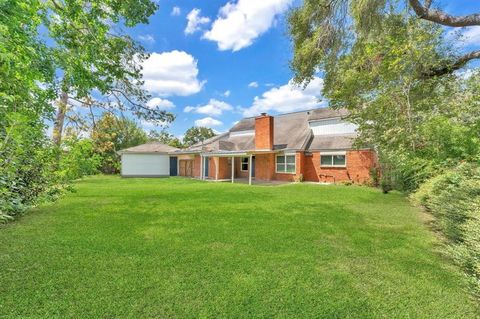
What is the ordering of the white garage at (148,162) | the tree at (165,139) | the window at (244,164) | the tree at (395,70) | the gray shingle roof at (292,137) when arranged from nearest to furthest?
the tree at (395,70)
the gray shingle roof at (292,137)
the window at (244,164)
the white garage at (148,162)
the tree at (165,139)

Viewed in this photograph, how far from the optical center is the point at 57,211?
913 cm

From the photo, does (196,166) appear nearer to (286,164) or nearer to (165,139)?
(286,164)

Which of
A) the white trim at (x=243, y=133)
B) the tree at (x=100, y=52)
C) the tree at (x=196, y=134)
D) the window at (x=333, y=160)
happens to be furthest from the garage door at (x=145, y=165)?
the tree at (x=196, y=134)

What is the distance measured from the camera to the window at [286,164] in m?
22.1

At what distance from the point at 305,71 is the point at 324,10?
2.27 metres

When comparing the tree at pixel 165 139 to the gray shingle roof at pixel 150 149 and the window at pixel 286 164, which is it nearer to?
the gray shingle roof at pixel 150 149

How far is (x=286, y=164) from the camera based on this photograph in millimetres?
22578

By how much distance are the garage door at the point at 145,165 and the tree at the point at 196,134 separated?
1116 inches

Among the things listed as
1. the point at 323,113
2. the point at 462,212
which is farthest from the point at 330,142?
the point at 462,212

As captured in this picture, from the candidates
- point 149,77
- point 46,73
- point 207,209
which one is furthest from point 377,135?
point 46,73

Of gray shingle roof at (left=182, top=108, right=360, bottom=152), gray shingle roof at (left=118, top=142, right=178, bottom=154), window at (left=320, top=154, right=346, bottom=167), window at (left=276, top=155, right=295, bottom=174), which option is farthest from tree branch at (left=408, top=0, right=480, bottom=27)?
gray shingle roof at (left=118, top=142, right=178, bottom=154)

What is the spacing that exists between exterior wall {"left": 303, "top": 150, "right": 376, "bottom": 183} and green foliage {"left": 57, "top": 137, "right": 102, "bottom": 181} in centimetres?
1805

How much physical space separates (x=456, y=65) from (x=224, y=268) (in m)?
10.5

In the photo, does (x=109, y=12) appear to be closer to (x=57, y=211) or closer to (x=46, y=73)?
(x=46, y=73)
